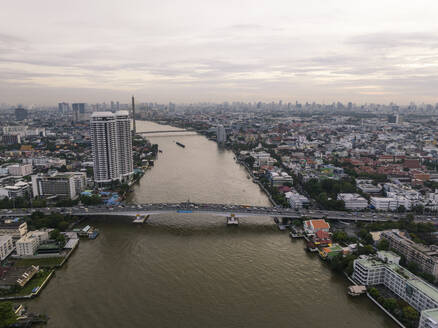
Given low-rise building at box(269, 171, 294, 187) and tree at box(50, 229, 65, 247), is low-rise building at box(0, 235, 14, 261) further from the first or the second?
low-rise building at box(269, 171, 294, 187)

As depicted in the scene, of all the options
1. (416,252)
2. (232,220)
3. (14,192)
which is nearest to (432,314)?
(416,252)

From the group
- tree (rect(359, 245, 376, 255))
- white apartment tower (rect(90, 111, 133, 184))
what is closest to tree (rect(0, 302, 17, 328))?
tree (rect(359, 245, 376, 255))

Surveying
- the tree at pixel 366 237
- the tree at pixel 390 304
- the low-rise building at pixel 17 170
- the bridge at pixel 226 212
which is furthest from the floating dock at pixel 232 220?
the low-rise building at pixel 17 170

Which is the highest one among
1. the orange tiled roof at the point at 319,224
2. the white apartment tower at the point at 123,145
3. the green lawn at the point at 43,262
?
the white apartment tower at the point at 123,145

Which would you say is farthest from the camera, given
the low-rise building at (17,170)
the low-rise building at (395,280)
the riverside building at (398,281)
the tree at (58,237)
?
the low-rise building at (17,170)

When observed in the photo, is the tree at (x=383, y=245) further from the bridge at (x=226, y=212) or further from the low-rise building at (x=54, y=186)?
the low-rise building at (x=54, y=186)

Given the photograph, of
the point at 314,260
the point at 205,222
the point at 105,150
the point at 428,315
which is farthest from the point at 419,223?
the point at 105,150
